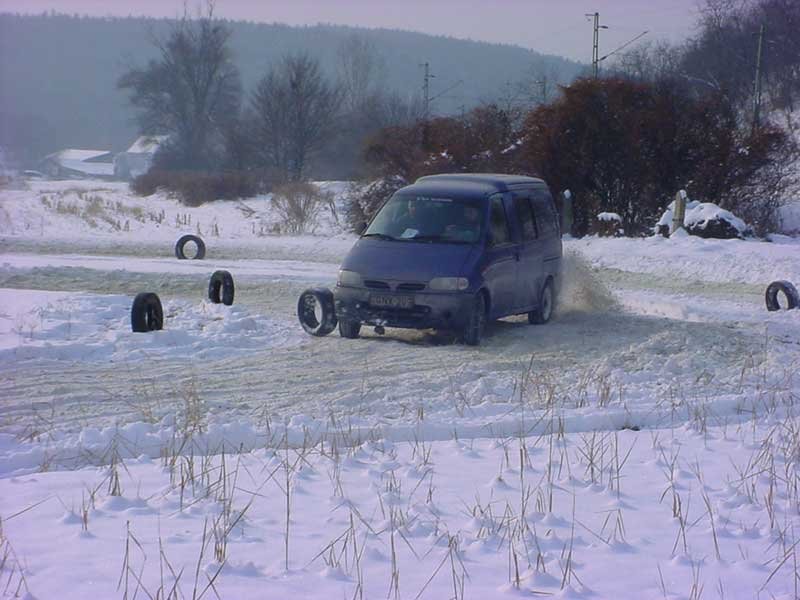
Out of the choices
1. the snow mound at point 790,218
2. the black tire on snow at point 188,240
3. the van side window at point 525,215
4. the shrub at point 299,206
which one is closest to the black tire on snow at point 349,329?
the van side window at point 525,215

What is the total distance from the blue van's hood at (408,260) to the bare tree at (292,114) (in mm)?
45985

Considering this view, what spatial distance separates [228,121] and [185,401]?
2209 inches

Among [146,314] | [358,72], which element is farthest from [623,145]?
[358,72]

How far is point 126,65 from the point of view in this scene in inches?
2299

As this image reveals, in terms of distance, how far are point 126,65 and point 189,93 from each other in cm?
417

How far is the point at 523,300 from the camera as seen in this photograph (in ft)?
44.2

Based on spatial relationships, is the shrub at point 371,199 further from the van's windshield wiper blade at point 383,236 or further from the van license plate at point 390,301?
the van license plate at point 390,301

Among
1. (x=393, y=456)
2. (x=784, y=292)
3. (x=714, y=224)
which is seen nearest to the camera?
(x=393, y=456)

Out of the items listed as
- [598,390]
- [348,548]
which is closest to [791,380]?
[598,390]

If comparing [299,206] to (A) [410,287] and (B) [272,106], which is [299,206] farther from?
(B) [272,106]

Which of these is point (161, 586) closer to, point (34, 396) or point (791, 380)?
point (34, 396)

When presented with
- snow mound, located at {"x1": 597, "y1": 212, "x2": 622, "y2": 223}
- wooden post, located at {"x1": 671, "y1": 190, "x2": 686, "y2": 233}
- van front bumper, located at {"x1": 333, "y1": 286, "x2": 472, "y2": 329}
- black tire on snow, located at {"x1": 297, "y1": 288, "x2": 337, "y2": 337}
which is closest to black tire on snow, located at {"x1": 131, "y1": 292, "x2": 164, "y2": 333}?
black tire on snow, located at {"x1": 297, "y1": 288, "x2": 337, "y2": 337}

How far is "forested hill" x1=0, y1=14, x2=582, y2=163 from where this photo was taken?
37969 mm

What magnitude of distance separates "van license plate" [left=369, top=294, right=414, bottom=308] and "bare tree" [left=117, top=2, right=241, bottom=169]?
3679cm
